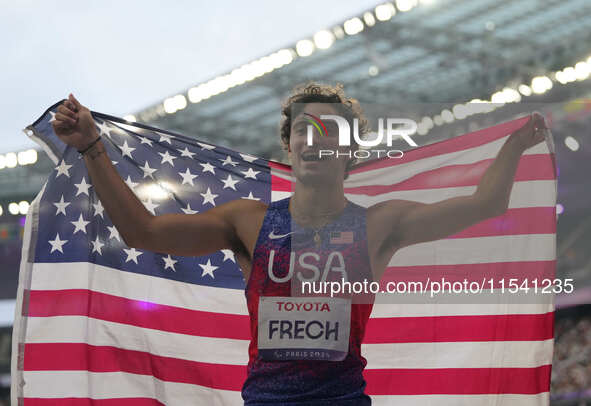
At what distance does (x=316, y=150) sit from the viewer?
10.2 ft

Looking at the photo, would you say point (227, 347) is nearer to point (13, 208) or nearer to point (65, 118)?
point (65, 118)

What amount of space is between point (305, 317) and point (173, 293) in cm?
98

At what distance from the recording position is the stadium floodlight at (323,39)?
1435 centimetres

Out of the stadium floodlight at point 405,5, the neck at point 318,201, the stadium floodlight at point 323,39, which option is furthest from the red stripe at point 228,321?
the stadium floodlight at point 323,39

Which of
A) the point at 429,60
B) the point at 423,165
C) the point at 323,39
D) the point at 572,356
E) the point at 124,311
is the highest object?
the point at 429,60

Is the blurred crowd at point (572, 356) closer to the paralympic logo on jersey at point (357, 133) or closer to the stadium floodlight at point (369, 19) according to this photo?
the stadium floodlight at point (369, 19)

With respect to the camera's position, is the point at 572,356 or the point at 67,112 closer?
the point at 67,112

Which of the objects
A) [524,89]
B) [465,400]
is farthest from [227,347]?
[524,89]

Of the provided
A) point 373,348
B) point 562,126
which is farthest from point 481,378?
point 562,126

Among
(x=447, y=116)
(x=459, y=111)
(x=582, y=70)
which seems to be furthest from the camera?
(x=447, y=116)

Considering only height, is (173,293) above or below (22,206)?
below

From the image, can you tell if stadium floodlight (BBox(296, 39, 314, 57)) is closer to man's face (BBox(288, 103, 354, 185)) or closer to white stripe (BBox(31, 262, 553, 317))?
white stripe (BBox(31, 262, 553, 317))

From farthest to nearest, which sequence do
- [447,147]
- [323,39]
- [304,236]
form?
1. [323,39]
2. [447,147]
3. [304,236]

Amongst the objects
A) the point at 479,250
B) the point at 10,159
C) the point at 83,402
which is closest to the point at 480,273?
the point at 479,250
